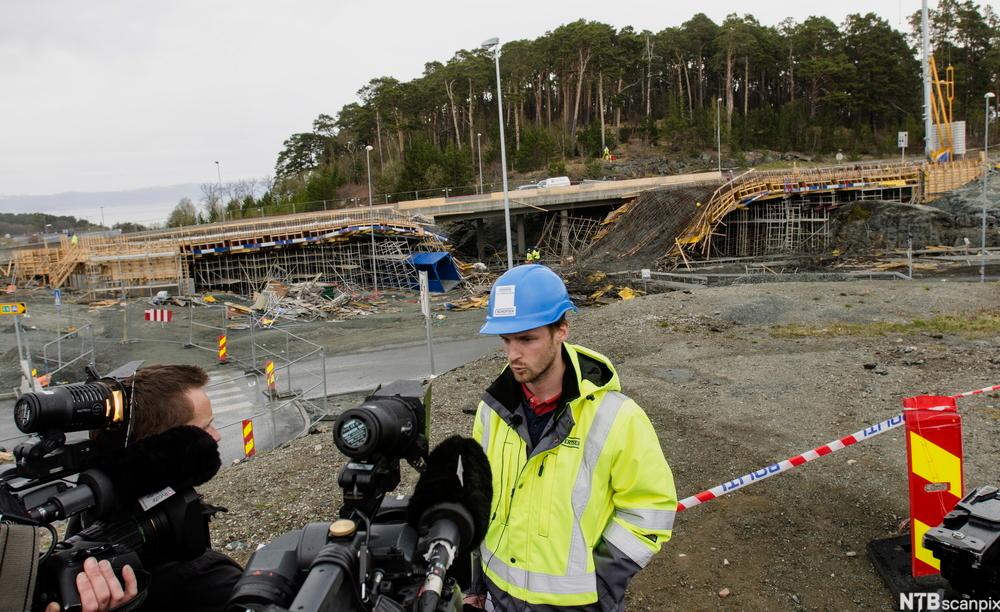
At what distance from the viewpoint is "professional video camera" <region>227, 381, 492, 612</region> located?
1513 mm

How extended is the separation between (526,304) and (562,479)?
69 centimetres

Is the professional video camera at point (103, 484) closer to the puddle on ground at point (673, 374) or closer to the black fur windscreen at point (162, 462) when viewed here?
the black fur windscreen at point (162, 462)

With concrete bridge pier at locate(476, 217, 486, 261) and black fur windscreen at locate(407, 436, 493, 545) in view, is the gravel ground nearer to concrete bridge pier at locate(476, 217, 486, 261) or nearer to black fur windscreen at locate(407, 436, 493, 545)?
black fur windscreen at locate(407, 436, 493, 545)

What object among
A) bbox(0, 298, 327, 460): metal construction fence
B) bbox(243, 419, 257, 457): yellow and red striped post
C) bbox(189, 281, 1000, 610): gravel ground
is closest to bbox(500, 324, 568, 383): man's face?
bbox(189, 281, 1000, 610): gravel ground

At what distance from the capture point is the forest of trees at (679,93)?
6297cm

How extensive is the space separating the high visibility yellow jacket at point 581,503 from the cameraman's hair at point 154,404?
4.26 feet

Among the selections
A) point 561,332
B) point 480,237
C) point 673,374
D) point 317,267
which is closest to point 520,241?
point 480,237

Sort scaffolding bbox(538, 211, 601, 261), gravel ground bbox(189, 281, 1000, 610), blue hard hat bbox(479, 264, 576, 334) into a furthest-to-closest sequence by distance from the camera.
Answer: scaffolding bbox(538, 211, 601, 261) → gravel ground bbox(189, 281, 1000, 610) → blue hard hat bbox(479, 264, 576, 334)

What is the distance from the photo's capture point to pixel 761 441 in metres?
6.92

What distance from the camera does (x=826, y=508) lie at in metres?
5.09

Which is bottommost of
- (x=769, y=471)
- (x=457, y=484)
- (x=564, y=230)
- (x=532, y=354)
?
(x=769, y=471)

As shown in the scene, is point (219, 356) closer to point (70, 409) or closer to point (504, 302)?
point (70, 409)

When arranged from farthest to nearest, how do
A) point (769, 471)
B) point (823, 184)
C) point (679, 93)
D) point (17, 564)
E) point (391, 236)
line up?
point (679, 93) < point (823, 184) < point (391, 236) < point (769, 471) < point (17, 564)

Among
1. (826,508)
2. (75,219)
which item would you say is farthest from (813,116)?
(75,219)
